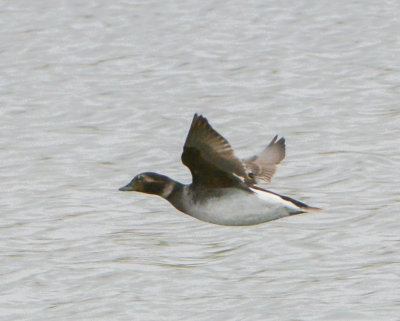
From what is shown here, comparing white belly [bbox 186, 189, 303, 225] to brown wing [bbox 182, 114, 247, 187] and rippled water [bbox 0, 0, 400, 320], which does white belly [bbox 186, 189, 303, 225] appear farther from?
rippled water [bbox 0, 0, 400, 320]

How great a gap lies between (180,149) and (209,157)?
6.99 m

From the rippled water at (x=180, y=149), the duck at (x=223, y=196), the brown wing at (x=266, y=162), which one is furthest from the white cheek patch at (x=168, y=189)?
the rippled water at (x=180, y=149)

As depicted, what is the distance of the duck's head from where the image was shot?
1185cm

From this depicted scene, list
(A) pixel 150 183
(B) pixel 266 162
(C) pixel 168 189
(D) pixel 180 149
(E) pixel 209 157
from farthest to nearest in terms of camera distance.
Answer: (D) pixel 180 149
(B) pixel 266 162
(A) pixel 150 183
(C) pixel 168 189
(E) pixel 209 157

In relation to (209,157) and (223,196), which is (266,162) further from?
(209,157)

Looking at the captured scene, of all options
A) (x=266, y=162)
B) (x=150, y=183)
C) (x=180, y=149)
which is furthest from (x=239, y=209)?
(x=180, y=149)

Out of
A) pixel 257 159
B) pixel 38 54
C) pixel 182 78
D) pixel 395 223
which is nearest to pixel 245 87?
pixel 182 78

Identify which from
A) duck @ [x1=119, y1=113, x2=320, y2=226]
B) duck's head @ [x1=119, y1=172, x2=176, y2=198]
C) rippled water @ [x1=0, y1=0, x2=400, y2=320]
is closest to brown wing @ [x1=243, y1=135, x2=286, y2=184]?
duck @ [x1=119, y1=113, x2=320, y2=226]

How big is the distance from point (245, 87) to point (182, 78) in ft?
4.28

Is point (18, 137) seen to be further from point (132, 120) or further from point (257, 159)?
point (257, 159)

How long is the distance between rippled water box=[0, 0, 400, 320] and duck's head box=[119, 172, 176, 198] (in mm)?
1223

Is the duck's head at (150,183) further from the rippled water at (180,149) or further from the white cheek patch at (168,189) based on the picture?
the rippled water at (180,149)

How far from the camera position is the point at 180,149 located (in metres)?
17.9

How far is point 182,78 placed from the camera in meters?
22.0
